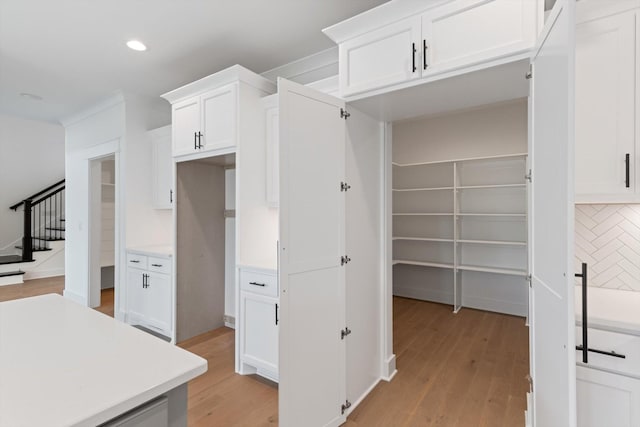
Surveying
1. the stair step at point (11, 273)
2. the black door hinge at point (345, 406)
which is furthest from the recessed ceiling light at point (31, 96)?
the black door hinge at point (345, 406)

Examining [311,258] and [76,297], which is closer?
[311,258]

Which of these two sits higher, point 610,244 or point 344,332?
point 610,244

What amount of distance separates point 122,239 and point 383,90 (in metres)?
3.55

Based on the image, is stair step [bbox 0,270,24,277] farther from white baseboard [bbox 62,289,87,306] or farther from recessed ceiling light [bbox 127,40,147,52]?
recessed ceiling light [bbox 127,40,147,52]

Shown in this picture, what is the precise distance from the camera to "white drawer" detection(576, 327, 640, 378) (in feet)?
4.45

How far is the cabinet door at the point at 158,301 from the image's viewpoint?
3.32 meters

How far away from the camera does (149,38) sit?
2711 millimetres

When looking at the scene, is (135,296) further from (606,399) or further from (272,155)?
(606,399)

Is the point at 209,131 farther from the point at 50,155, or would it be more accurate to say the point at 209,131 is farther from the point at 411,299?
the point at 50,155

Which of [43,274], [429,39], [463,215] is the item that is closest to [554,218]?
[429,39]

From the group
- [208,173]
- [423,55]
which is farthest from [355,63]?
[208,173]

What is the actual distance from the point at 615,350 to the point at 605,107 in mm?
1146

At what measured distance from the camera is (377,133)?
2.50 meters

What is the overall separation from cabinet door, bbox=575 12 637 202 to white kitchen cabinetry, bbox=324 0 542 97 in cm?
39
